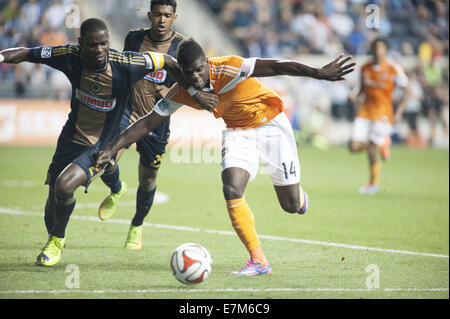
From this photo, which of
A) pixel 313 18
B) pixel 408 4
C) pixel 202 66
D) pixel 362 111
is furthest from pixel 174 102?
pixel 408 4

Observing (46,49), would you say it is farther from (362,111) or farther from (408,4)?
(408,4)

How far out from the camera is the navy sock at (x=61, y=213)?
6.44m

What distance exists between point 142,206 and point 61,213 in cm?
130

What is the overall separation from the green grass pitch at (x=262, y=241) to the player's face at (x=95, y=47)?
1849mm

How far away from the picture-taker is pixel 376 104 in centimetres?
1296

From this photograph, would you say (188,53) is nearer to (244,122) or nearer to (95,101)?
(244,122)

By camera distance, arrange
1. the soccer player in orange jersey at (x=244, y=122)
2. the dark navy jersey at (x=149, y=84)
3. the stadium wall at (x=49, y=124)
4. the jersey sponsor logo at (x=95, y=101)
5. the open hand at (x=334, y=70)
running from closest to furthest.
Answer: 1. the open hand at (x=334, y=70)
2. the soccer player in orange jersey at (x=244, y=122)
3. the jersey sponsor logo at (x=95, y=101)
4. the dark navy jersey at (x=149, y=84)
5. the stadium wall at (x=49, y=124)

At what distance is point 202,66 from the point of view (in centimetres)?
590

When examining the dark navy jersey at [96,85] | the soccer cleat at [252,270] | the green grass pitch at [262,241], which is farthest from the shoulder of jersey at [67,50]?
the soccer cleat at [252,270]

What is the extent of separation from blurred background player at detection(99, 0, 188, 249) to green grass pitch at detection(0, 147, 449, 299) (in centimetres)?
43

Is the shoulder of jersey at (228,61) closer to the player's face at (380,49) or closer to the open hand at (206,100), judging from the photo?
the open hand at (206,100)

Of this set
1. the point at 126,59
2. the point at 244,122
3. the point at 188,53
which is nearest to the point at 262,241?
the point at 244,122

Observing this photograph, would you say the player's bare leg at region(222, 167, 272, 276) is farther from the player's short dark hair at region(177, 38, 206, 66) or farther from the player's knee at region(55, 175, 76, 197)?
the player's knee at region(55, 175, 76, 197)

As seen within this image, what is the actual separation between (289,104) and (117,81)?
15.5m
